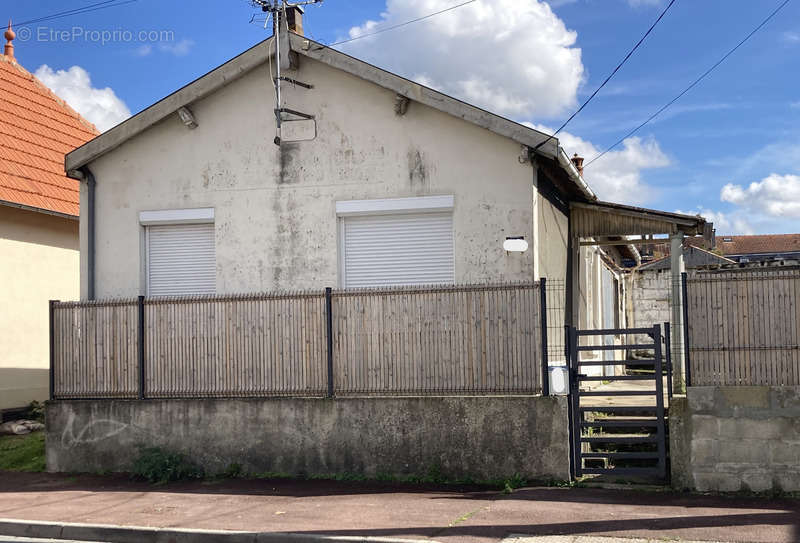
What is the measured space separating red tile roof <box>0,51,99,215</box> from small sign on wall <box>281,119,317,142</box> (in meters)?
5.79

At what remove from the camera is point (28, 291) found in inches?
667

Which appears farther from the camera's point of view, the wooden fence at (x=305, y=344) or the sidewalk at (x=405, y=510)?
the wooden fence at (x=305, y=344)

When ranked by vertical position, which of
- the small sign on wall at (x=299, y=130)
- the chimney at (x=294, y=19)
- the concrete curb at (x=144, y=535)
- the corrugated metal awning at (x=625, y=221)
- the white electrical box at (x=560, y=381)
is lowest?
the concrete curb at (x=144, y=535)

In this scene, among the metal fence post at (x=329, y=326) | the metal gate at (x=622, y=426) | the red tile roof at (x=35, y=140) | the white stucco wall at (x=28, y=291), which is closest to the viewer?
the metal gate at (x=622, y=426)

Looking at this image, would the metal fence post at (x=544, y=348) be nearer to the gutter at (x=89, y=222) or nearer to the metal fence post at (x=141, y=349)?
the metal fence post at (x=141, y=349)

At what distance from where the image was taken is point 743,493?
980cm

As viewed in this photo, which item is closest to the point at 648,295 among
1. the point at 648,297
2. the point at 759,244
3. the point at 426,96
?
the point at 648,297

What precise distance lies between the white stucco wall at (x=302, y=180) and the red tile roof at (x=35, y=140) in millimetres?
3325

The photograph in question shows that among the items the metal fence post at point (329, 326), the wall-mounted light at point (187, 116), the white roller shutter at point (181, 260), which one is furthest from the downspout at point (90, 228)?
the metal fence post at point (329, 326)

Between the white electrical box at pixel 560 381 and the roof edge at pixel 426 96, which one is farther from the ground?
the roof edge at pixel 426 96

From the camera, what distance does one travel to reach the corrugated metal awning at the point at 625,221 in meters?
14.0

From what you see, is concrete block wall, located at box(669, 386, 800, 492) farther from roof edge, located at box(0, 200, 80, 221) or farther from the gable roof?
roof edge, located at box(0, 200, 80, 221)

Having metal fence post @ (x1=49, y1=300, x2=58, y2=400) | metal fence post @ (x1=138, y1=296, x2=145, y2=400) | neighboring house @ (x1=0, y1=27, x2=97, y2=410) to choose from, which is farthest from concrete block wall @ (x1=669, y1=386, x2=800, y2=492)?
neighboring house @ (x1=0, y1=27, x2=97, y2=410)

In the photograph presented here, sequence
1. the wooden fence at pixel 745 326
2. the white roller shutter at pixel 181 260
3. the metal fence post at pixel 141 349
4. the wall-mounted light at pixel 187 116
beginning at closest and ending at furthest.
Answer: the wooden fence at pixel 745 326
the metal fence post at pixel 141 349
the wall-mounted light at pixel 187 116
the white roller shutter at pixel 181 260
